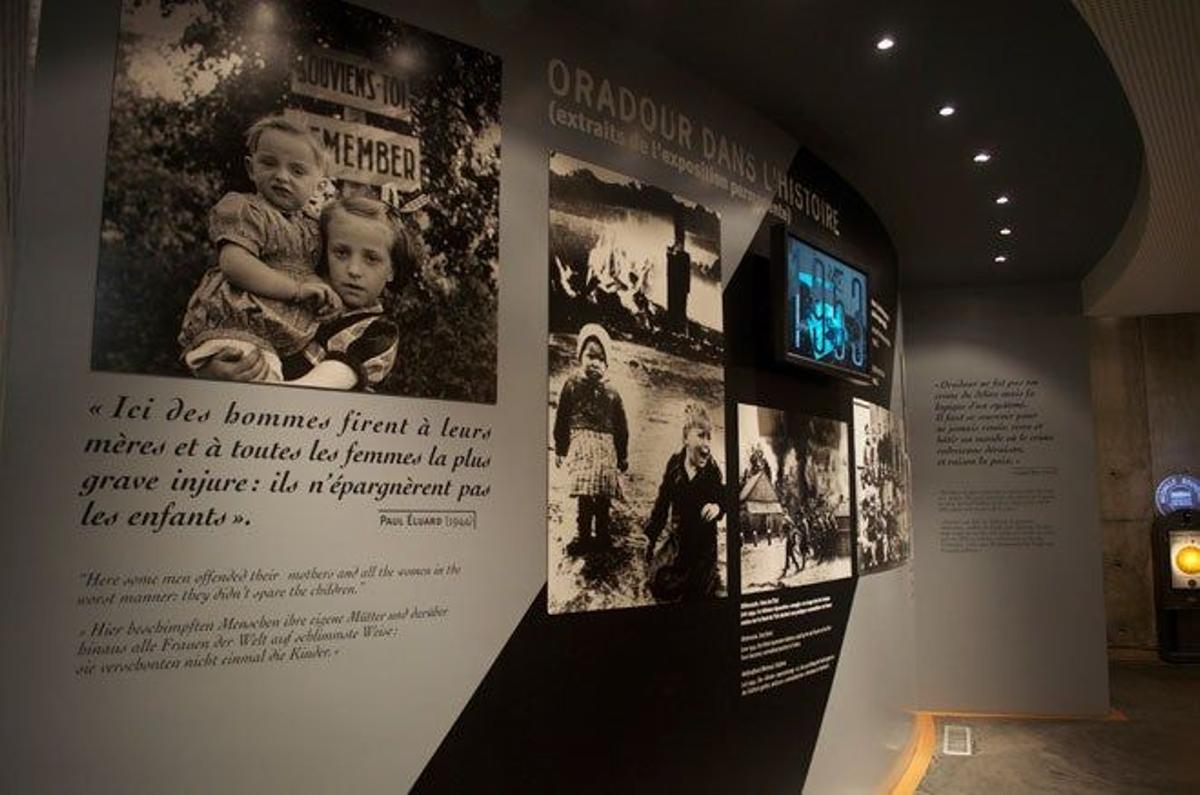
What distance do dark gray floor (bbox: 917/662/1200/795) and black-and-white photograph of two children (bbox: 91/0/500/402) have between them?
180 inches

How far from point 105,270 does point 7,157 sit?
1.79 ft

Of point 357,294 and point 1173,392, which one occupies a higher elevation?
point 1173,392

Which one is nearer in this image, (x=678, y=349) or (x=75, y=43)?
(x=75, y=43)

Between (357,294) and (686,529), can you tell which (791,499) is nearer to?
(686,529)

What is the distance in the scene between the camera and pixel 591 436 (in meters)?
3.06

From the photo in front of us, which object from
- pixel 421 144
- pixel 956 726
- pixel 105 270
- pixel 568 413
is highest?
pixel 421 144

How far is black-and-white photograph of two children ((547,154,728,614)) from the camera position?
3.00 meters

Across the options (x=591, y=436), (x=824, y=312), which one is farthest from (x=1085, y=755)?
(x=591, y=436)

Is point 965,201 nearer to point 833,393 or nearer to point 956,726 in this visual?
point 833,393

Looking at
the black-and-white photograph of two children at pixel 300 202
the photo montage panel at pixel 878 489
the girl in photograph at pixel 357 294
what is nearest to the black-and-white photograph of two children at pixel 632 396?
the black-and-white photograph of two children at pixel 300 202

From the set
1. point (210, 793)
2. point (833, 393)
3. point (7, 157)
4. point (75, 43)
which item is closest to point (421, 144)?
point (75, 43)

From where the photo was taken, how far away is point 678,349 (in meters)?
3.46

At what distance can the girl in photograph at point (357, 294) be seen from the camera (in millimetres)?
2406

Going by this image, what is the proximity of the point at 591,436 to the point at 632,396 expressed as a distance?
0.90 ft
